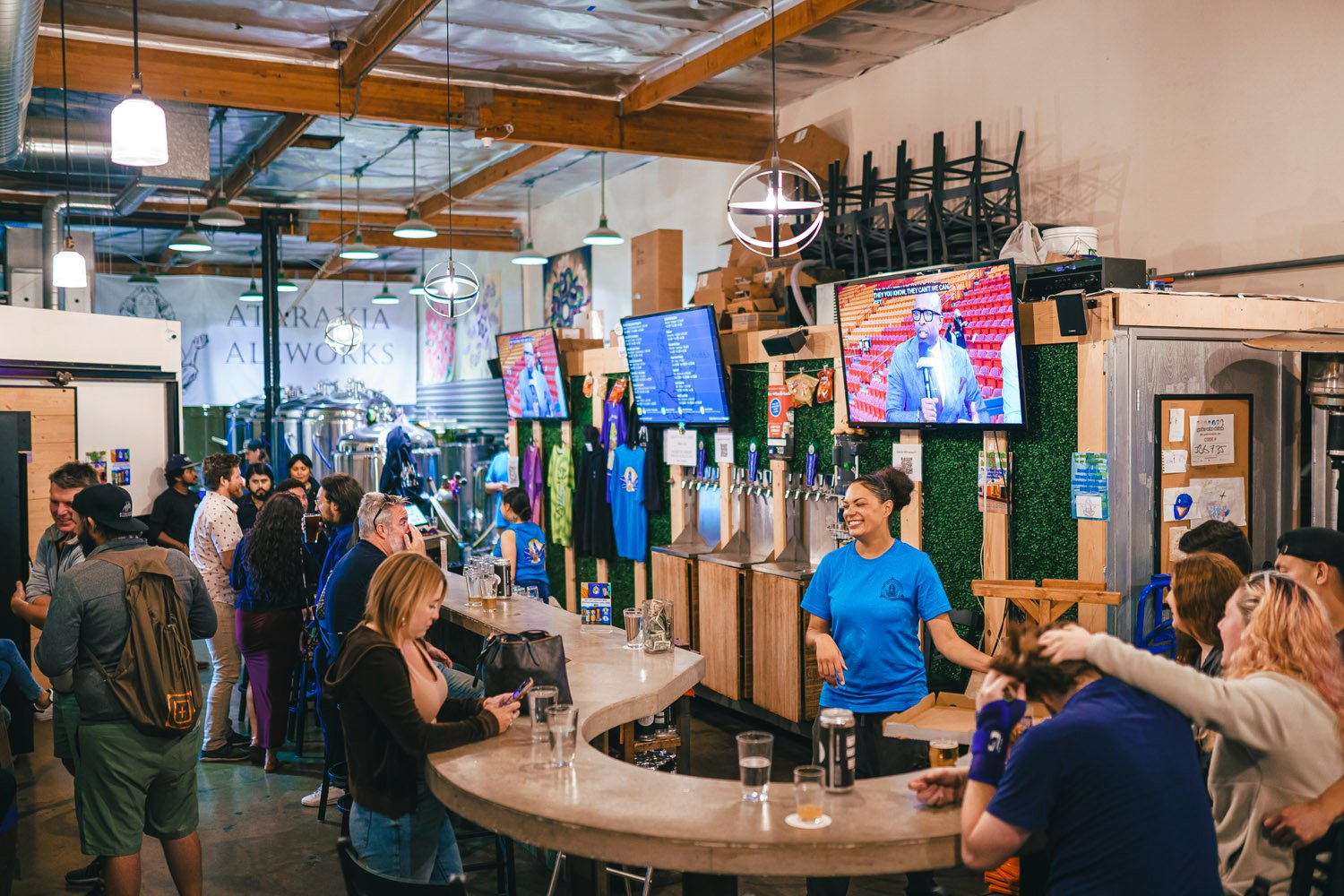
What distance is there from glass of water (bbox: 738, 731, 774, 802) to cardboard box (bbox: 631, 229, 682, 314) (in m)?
6.18

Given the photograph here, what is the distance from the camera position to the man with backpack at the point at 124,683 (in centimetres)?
370

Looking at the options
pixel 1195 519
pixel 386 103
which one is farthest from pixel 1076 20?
pixel 386 103

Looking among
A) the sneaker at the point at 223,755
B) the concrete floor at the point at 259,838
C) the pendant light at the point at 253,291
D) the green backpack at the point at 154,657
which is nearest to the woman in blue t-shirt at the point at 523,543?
the concrete floor at the point at 259,838

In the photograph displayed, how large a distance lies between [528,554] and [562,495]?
2.99 meters

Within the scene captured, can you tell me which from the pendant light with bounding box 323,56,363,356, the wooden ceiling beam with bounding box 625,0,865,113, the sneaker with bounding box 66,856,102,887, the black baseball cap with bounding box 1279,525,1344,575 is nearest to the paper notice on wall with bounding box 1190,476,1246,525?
the black baseball cap with bounding box 1279,525,1344,575

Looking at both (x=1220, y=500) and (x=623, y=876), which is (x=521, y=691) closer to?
(x=623, y=876)

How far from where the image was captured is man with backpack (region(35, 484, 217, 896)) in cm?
370

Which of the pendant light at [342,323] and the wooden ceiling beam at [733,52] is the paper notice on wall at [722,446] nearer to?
the wooden ceiling beam at [733,52]

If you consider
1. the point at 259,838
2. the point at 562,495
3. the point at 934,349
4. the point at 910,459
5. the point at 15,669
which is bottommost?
the point at 259,838

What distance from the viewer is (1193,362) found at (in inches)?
197

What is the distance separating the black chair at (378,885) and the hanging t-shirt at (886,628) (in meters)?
1.96

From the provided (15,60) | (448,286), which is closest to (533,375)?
(448,286)

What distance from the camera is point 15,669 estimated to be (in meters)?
4.73

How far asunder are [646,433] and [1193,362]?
13.6ft
